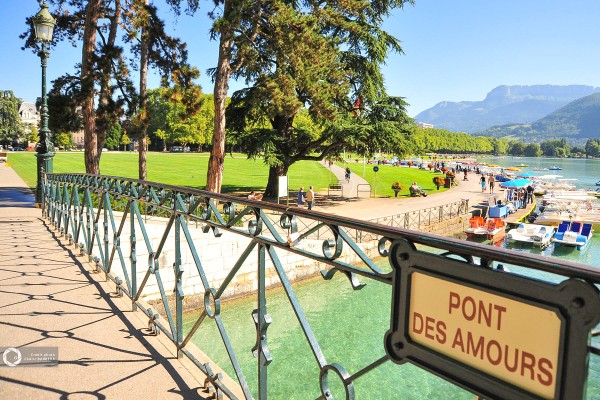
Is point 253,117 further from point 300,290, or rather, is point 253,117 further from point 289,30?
point 300,290

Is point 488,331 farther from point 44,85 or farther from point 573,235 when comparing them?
point 573,235

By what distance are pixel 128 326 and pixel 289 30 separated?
15768mm

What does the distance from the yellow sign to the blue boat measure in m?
24.7

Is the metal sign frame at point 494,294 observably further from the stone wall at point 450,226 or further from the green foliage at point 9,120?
the green foliage at point 9,120

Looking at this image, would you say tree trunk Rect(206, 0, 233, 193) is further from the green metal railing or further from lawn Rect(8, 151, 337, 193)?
the green metal railing

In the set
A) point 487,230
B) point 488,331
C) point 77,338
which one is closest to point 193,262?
point 77,338

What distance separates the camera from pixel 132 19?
60.1ft

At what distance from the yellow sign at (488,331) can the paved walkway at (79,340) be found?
205cm

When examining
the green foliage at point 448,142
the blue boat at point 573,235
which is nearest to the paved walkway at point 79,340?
the blue boat at point 573,235

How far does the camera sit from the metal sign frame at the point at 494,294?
3.83 ft

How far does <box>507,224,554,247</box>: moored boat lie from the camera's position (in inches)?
881

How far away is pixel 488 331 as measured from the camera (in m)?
1.38

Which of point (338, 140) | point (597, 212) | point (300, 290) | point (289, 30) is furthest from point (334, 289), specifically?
point (597, 212)

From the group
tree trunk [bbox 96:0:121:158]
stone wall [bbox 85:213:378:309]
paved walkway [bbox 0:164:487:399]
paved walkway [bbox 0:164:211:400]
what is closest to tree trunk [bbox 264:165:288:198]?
tree trunk [bbox 96:0:121:158]
